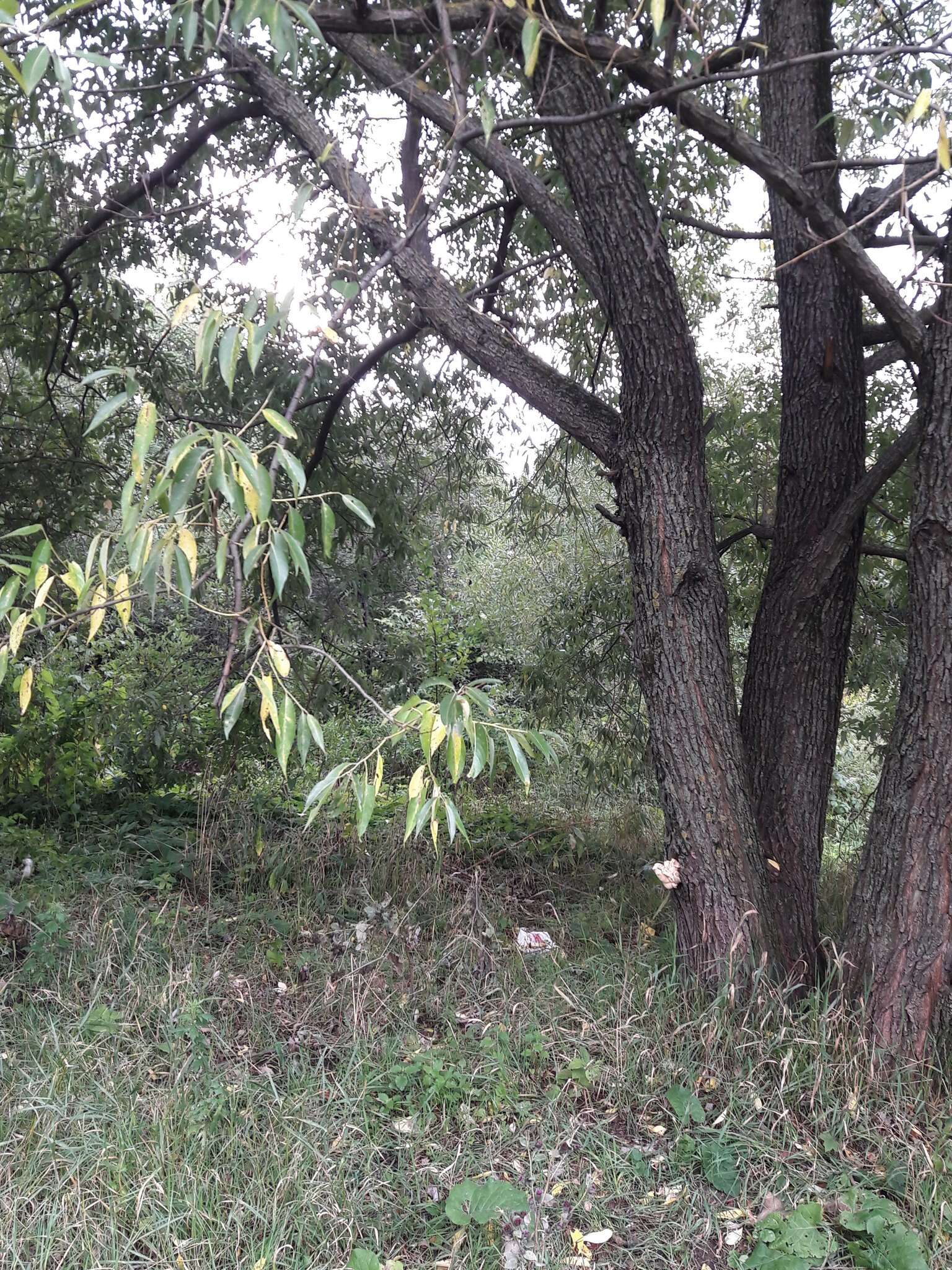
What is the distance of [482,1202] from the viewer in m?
2.37

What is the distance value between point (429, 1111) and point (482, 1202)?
17.8 inches

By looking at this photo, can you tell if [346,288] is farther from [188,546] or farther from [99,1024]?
[99,1024]

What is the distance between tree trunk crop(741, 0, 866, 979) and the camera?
3.52 metres

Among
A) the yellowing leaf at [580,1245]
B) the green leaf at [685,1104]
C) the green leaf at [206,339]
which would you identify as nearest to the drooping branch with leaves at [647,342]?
the green leaf at [206,339]

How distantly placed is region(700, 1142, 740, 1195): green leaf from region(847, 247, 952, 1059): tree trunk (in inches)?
25.6

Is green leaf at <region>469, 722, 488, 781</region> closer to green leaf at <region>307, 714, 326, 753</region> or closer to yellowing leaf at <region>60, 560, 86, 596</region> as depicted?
green leaf at <region>307, 714, 326, 753</region>

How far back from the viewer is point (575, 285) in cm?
517

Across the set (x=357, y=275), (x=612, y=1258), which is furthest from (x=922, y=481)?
(x=612, y=1258)

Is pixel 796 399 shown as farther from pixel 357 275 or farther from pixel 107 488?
pixel 107 488

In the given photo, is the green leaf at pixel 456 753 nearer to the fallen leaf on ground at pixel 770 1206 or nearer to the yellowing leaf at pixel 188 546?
the yellowing leaf at pixel 188 546

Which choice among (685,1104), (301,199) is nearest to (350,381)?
(301,199)

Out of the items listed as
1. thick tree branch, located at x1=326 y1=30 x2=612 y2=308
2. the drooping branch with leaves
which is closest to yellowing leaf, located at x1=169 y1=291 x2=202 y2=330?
the drooping branch with leaves

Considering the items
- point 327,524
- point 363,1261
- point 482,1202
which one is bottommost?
point 363,1261

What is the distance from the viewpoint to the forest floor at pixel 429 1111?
2377 millimetres
